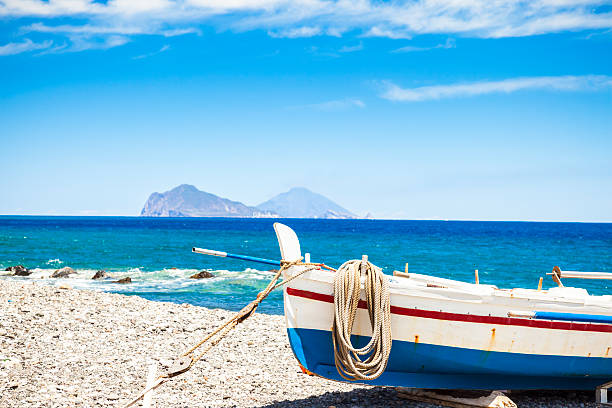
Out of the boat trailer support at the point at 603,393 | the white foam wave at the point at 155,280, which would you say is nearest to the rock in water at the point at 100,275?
the white foam wave at the point at 155,280

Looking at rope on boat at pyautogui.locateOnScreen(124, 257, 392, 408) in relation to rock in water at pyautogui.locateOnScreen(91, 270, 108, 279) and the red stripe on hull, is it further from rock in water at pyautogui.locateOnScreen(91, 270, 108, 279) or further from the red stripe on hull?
rock in water at pyautogui.locateOnScreen(91, 270, 108, 279)

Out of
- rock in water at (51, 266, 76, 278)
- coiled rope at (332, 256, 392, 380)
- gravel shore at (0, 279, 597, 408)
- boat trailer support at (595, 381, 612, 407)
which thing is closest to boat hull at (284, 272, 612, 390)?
coiled rope at (332, 256, 392, 380)

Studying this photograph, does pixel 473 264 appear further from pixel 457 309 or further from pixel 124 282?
pixel 457 309

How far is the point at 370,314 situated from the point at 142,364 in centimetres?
466

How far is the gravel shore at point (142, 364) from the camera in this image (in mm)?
8023

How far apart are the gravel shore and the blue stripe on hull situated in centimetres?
62

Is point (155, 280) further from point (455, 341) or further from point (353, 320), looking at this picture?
point (455, 341)

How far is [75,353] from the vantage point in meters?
9.94

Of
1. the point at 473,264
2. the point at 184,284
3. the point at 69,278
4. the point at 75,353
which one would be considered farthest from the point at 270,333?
the point at 473,264

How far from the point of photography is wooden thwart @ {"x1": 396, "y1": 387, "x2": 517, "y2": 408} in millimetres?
7387

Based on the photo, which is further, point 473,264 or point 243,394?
point 473,264

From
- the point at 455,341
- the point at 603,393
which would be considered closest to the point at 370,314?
the point at 455,341

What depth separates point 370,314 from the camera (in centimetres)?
691

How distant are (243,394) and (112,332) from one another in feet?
14.5
